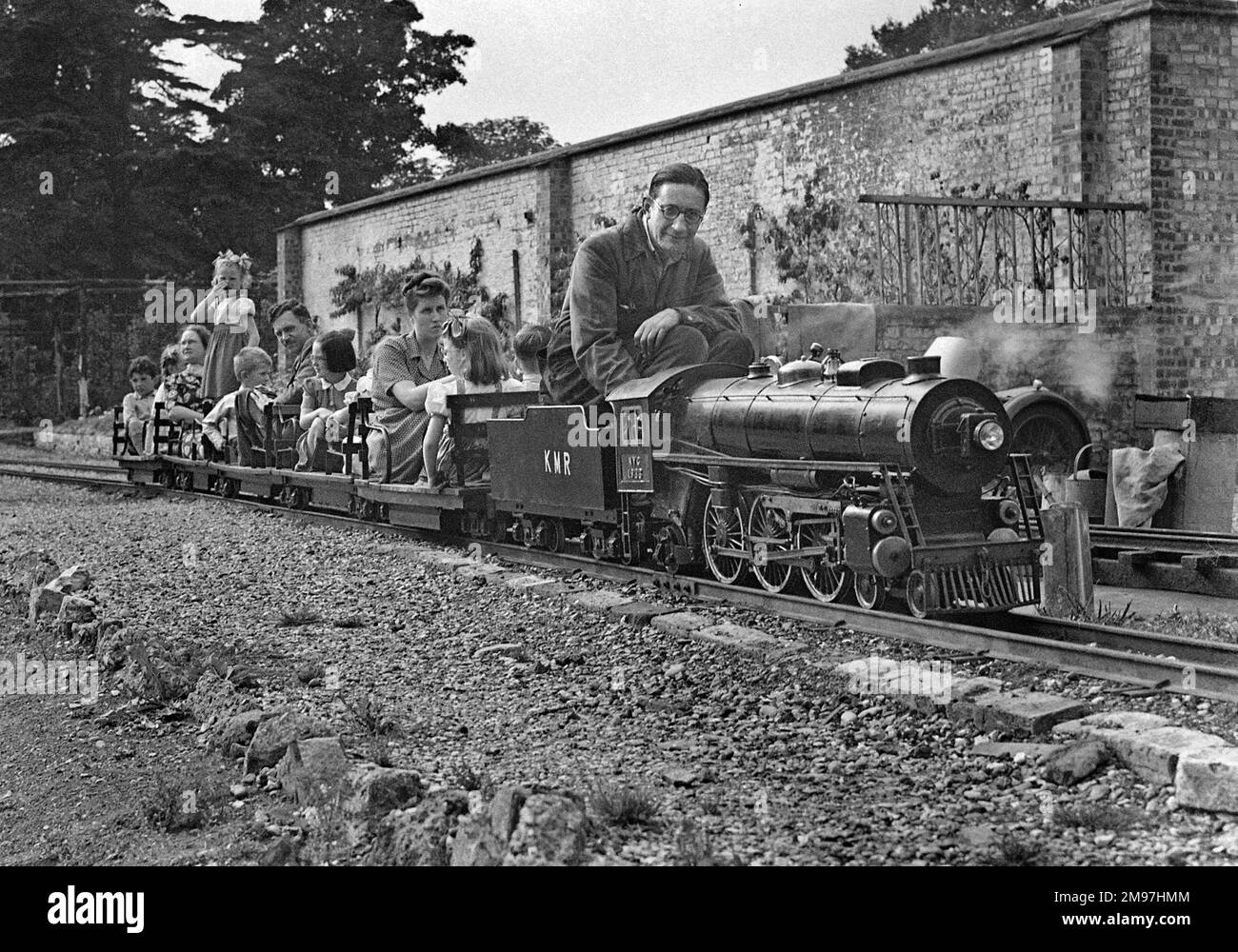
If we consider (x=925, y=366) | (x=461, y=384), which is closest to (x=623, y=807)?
(x=925, y=366)

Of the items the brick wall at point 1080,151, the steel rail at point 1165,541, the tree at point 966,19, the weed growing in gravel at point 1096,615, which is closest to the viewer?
the weed growing in gravel at point 1096,615

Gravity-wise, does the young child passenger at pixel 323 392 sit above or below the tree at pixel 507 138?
below

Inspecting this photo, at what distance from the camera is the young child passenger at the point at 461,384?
10969 millimetres

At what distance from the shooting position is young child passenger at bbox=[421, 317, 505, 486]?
11.0 m

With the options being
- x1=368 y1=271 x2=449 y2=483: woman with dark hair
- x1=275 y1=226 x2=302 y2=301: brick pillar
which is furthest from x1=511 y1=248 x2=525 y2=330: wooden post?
x1=368 y1=271 x2=449 y2=483: woman with dark hair

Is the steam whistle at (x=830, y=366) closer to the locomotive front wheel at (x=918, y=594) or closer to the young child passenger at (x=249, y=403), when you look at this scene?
the locomotive front wheel at (x=918, y=594)

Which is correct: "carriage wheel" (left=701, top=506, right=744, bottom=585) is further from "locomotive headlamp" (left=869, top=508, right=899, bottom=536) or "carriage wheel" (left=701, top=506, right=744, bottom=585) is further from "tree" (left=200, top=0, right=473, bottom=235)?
"tree" (left=200, top=0, right=473, bottom=235)

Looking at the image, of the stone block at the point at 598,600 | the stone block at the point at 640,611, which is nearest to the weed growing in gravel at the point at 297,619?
the stone block at the point at 598,600

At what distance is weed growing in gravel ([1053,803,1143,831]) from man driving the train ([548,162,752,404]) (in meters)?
4.99

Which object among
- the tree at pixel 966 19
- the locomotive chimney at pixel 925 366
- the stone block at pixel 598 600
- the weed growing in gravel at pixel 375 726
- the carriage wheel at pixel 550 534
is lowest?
the weed growing in gravel at pixel 375 726

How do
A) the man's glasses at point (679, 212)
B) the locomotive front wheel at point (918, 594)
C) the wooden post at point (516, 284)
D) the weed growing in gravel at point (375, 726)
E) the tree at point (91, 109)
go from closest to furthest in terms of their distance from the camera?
the weed growing in gravel at point (375, 726)
the locomotive front wheel at point (918, 594)
the man's glasses at point (679, 212)
the tree at point (91, 109)
the wooden post at point (516, 284)

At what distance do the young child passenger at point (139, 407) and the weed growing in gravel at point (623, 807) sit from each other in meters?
15.1

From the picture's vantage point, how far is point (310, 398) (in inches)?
562
